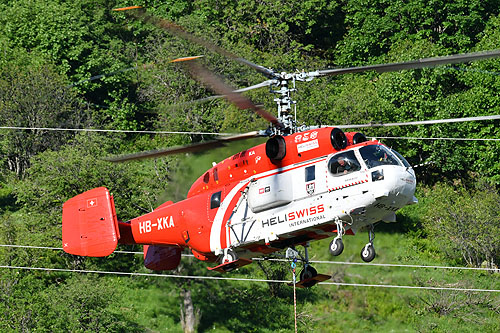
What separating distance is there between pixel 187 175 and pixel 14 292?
9075 mm

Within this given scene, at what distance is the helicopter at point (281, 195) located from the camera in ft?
82.2

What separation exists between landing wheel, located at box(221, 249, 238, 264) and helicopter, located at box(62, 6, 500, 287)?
0.03 m

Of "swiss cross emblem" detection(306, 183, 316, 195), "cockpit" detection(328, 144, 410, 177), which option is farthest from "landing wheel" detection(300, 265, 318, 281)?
"cockpit" detection(328, 144, 410, 177)

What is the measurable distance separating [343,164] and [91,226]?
8.02m

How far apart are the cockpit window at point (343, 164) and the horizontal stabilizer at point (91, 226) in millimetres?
7095

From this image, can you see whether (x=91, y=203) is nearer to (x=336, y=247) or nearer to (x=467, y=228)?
(x=336, y=247)

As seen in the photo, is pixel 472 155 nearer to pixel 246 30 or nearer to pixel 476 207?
pixel 476 207

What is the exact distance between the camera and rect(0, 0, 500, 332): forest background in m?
41.1

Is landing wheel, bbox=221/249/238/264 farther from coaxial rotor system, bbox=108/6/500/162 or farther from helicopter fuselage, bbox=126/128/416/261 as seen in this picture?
coaxial rotor system, bbox=108/6/500/162

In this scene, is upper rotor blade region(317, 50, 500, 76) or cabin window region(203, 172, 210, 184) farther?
cabin window region(203, 172, 210, 184)

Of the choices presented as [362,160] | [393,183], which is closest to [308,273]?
[362,160]

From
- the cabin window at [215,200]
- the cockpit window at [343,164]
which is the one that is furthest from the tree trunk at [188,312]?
the cockpit window at [343,164]

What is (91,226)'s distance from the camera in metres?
29.4

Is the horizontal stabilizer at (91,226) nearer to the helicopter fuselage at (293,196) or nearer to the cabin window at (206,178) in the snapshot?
the helicopter fuselage at (293,196)
